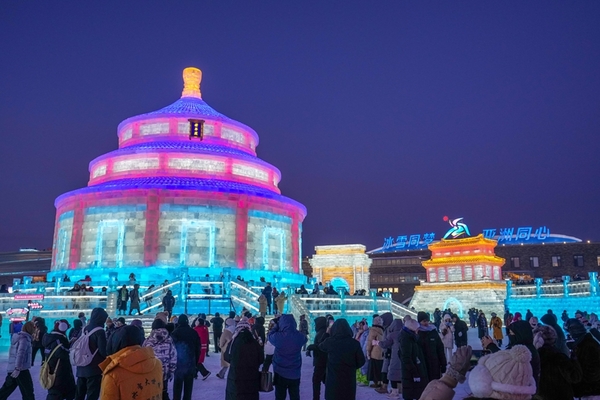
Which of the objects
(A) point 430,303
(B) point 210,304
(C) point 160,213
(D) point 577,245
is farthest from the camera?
(D) point 577,245

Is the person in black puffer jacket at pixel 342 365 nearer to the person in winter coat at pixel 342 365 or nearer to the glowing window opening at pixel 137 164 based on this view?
the person in winter coat at pixel 342 365

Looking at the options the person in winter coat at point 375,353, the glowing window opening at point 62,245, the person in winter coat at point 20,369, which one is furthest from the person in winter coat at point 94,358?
the glowing window opening at point 62,245

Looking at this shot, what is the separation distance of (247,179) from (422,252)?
37.7 metres

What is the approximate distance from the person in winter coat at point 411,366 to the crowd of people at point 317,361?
→ 1 centimetres

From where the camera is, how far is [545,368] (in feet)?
18.4

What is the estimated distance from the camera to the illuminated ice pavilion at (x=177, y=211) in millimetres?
33844

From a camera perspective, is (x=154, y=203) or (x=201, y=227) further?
(x=201, y=227)

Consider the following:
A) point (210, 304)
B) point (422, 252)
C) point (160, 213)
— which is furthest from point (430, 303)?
point (210, 304)

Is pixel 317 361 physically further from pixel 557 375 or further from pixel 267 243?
pixel 267 243

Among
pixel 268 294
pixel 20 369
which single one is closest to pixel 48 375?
pixel 20 369

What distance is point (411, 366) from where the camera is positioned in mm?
7691

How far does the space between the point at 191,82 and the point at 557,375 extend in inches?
1698

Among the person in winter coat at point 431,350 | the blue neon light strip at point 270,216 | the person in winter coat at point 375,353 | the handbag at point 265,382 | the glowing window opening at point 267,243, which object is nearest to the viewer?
the handbag at point 265,382

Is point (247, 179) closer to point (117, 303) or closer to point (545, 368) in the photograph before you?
point (117, 303)
